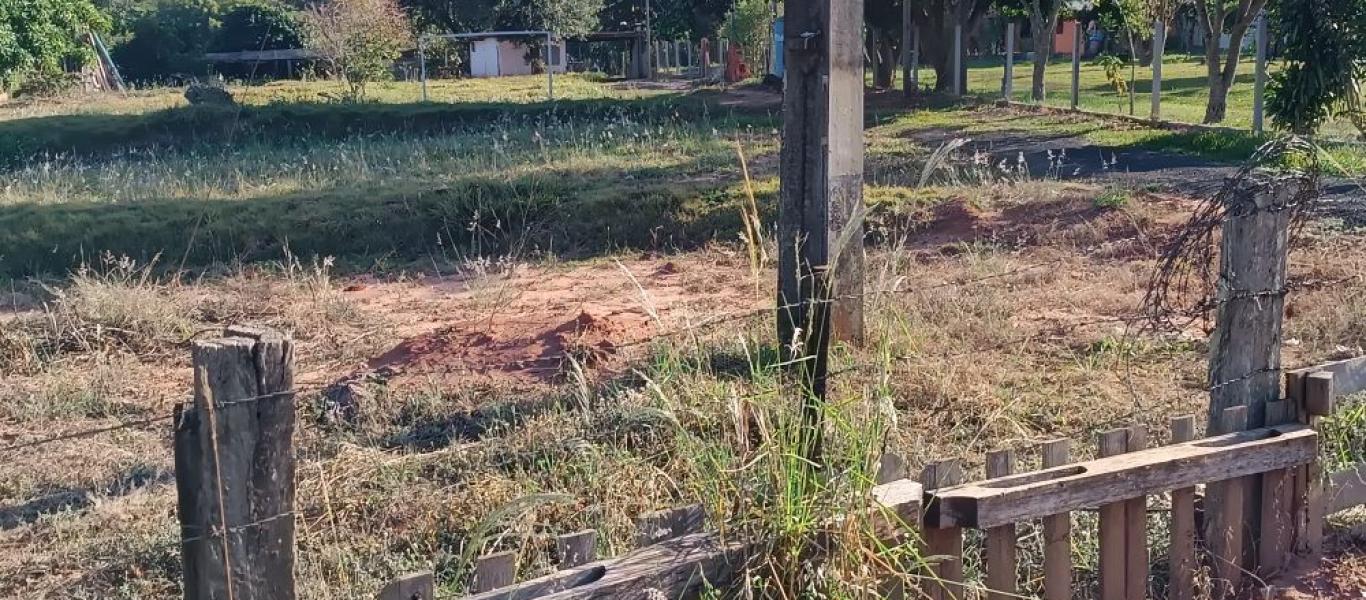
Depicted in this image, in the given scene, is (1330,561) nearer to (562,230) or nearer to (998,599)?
(998,599)

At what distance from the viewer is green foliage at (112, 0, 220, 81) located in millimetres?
45188

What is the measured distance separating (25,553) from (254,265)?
6.42 m

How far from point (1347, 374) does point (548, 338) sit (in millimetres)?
4242

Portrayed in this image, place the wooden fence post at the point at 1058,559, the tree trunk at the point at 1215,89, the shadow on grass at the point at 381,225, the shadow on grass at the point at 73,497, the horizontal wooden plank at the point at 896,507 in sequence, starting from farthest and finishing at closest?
the tree trunk at the point at 1215,89, the shadow on grass at the point at 381,225, the shadow on grass at the point at 73,497, the wooden fence post at the point at 1058,559, the horizontal wooden plank at the point at 896,507

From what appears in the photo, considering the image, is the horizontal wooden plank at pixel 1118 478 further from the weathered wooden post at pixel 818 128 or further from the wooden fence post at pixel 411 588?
the weathered wooden post at pixel 818 128

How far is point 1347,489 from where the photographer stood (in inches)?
179

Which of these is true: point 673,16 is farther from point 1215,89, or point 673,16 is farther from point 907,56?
point 1215,89

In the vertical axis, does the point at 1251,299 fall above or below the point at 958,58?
below

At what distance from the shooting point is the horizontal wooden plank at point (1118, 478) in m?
3.63

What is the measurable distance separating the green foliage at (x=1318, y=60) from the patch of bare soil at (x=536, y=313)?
296 inches

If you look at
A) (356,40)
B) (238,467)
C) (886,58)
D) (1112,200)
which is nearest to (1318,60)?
(1112,200)

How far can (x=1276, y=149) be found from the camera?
4.73 metres

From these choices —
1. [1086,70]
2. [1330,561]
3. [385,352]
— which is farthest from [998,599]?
[1086,70]

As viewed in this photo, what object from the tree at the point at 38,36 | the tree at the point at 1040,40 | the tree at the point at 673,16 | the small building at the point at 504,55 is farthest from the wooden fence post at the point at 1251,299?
the small building at the point at 504,55
